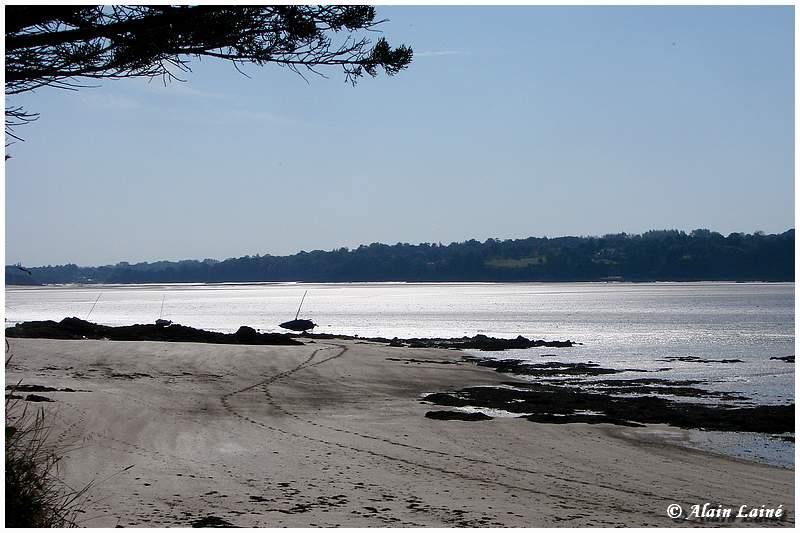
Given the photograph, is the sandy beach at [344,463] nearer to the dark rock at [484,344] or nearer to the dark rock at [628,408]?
the dark rock at [628,408]

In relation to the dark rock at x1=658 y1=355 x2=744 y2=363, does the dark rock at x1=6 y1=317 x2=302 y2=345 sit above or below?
above

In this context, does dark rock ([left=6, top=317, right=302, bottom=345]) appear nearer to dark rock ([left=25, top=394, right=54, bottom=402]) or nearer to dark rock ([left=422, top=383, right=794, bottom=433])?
dark rock ([left=422, top=383, right=794, bottom=433])

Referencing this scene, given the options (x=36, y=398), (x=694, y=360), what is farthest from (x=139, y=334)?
(x=694, y=360)

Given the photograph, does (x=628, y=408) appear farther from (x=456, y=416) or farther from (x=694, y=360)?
(x=694, y=360)

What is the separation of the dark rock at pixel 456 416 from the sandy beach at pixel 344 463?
0.28 metres

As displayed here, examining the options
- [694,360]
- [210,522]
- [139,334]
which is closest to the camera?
[210,522]

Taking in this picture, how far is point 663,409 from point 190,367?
12975 millimetres

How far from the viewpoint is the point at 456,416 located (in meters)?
17.2

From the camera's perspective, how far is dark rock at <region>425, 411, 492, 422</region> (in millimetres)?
17016

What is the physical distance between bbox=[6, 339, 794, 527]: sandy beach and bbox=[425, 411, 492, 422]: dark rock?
28 cm

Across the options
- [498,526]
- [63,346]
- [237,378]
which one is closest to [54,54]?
[498,526]

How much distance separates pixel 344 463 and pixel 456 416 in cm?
589

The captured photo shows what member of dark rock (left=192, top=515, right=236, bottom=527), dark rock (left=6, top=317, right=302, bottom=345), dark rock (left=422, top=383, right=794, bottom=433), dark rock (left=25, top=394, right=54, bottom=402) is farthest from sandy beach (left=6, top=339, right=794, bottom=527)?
dark rock (left=6, top=317, right=302, bottom=345)

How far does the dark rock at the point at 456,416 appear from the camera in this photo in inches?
670
